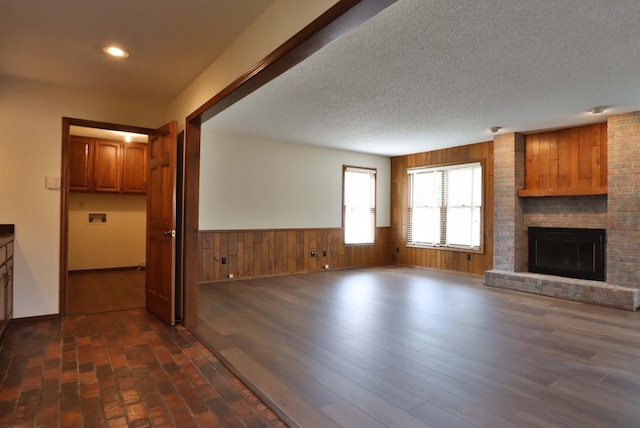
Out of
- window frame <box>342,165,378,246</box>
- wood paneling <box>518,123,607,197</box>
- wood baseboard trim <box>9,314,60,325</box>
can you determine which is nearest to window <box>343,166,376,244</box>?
window frame <box>342,165,378,246</box>

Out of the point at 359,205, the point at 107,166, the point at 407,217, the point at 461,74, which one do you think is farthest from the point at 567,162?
the point at 107,166

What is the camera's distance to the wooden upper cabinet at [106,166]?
248 inches

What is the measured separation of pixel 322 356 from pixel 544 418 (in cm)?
150

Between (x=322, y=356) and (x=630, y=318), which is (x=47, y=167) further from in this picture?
(x=630, y=318)

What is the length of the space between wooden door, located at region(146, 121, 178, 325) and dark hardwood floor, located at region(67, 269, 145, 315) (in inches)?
23.6

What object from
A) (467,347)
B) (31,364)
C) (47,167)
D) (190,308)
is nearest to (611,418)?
(467,347)

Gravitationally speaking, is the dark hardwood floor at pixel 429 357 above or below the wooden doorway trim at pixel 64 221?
below

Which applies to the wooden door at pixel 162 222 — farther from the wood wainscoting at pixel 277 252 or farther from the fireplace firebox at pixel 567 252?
the fireplace firebox at pixel 567 252

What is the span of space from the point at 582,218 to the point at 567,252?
1.78 feet

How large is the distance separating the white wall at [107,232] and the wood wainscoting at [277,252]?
6.41 feet

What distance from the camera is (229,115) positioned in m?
4.90

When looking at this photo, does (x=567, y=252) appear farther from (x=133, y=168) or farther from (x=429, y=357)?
(x=133, y=168)

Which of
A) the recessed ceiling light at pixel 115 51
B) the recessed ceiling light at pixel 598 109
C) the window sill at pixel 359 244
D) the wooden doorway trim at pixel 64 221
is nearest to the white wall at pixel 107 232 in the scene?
the wooden doorway trim at pixel 64 221

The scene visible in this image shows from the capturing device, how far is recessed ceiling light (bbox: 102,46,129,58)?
119 inches
